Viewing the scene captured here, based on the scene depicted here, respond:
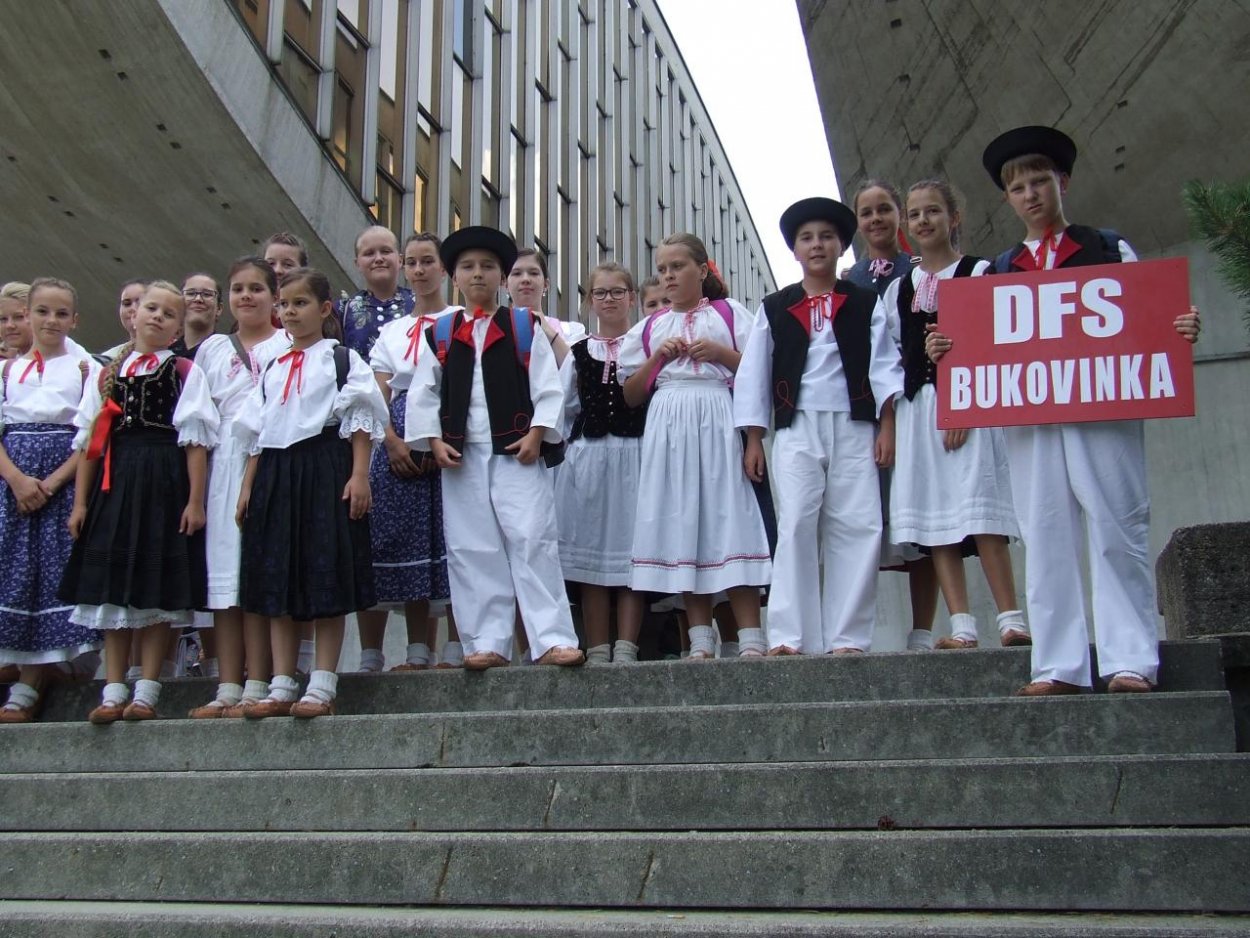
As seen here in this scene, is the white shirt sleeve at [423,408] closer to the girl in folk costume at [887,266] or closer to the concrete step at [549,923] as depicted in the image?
the girl in folk costume at [887,266]

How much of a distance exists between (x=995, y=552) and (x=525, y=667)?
2093 mm

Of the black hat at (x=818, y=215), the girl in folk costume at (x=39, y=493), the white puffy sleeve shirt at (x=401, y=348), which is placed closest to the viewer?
the girl in folk costume at (x=39, y=493)

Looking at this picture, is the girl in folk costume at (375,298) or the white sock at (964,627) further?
the girl in folk costume at (375,298)

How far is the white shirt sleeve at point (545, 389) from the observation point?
5945 millimetres

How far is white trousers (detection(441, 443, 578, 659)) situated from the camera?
18.7ft

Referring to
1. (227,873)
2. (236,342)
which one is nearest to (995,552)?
(227,873)

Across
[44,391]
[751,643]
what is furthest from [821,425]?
[44,391]

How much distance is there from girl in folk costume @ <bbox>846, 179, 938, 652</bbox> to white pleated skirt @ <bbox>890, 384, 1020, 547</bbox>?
0.28m

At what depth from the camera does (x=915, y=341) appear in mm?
6008

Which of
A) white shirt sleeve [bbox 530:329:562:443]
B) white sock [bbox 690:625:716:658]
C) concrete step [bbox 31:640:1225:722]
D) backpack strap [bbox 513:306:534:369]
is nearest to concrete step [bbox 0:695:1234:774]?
concrete step [bbox 31:640:1225:722]

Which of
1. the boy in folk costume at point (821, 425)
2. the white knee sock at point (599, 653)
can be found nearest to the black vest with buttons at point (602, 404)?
the boy in folk costume at point (821, 425)

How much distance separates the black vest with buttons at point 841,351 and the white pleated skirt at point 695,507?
37 centimetres

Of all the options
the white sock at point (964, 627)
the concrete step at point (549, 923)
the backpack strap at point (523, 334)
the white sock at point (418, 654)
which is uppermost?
the backpack strap at point (523, 334)

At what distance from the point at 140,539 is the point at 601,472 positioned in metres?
2.27
